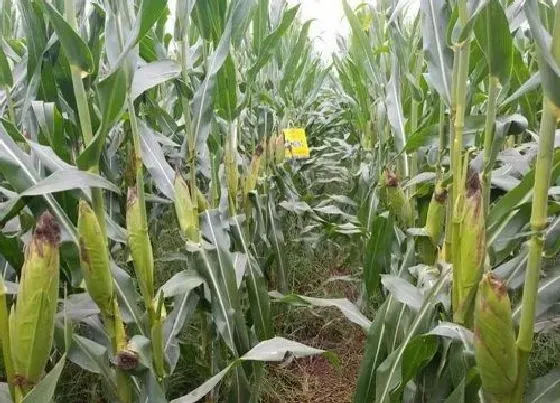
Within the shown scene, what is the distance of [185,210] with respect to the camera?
1402 millimetres

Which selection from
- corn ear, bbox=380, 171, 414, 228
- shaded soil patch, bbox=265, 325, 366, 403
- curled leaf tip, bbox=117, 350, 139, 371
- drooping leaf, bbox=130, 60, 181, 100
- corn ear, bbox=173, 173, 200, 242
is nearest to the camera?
curled leaf tip, bbox=117, 350, 139, 371

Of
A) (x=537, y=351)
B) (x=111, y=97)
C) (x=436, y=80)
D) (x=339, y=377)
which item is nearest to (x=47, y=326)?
(x=111, y=97)

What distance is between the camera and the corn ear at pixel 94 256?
935 millimetres

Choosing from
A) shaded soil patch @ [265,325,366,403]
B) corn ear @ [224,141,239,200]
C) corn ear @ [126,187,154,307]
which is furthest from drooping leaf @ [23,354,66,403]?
shaded soil patch @ [265,325,366,403]

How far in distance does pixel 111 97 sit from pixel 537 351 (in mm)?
1702

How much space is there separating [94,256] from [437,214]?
2.83 feet

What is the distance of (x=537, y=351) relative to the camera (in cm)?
198

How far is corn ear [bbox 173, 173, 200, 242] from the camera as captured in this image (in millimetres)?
1385

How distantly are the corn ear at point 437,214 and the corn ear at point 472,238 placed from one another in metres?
0.43

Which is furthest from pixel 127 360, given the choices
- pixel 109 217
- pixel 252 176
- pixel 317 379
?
pixel 317 379

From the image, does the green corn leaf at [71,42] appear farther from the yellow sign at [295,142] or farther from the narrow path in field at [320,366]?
the yellow sign at [295,142]

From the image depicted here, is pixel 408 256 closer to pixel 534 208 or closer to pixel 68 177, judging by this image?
pixel 534 208

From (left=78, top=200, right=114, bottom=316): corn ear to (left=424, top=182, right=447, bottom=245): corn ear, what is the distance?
821 millimetres

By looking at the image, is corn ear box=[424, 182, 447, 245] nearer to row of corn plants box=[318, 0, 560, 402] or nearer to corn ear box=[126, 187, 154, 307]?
row of corn plants box=[318, 0, 560, 402]
